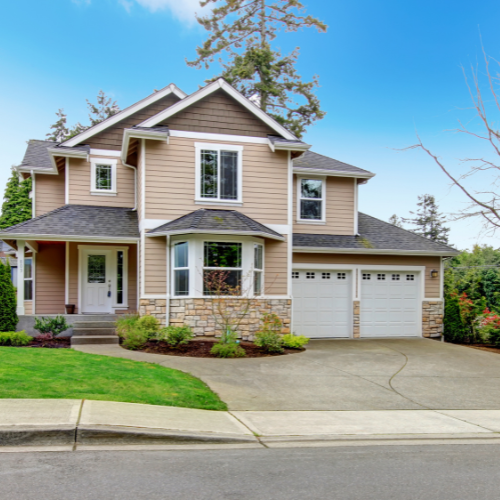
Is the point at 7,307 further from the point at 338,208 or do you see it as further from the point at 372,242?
the point at 372,242

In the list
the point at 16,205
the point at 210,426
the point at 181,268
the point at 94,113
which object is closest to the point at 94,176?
the point at 181,268

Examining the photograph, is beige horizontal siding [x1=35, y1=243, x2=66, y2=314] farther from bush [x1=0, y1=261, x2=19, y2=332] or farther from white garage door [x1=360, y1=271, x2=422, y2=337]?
white garage door [x1=360, y1=271, x2=422, y2=337]

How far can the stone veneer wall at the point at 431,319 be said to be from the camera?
16.8m

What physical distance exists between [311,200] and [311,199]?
34 mm

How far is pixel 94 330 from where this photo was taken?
1345 centimetres

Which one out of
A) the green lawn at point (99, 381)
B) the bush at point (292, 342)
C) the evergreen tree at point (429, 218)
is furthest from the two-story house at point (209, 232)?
the evergreen tree at point (429, 218)

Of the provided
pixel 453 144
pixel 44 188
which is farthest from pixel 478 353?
pixel 44 188

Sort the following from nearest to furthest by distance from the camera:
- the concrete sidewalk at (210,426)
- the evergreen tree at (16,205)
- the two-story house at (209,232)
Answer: the concrete sidewalk at (210,426)
the two-story house at (209,232)
the evergreen tree at (16,205)

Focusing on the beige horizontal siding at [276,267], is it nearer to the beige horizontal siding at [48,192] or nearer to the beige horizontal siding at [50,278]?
the beige horizontal siding at [50,278]

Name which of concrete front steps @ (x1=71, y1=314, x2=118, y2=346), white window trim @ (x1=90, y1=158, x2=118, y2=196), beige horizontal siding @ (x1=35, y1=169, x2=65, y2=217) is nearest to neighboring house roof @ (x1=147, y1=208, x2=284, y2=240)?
concrete front steps @ (x1=71, y1=314, x2=118, y2=346)

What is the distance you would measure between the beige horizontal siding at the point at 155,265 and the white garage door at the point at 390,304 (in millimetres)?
6578

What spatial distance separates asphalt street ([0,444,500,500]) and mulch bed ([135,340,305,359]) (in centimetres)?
632

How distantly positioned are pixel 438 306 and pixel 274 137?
26.0 ft

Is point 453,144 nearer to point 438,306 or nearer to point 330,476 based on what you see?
point 438,306
